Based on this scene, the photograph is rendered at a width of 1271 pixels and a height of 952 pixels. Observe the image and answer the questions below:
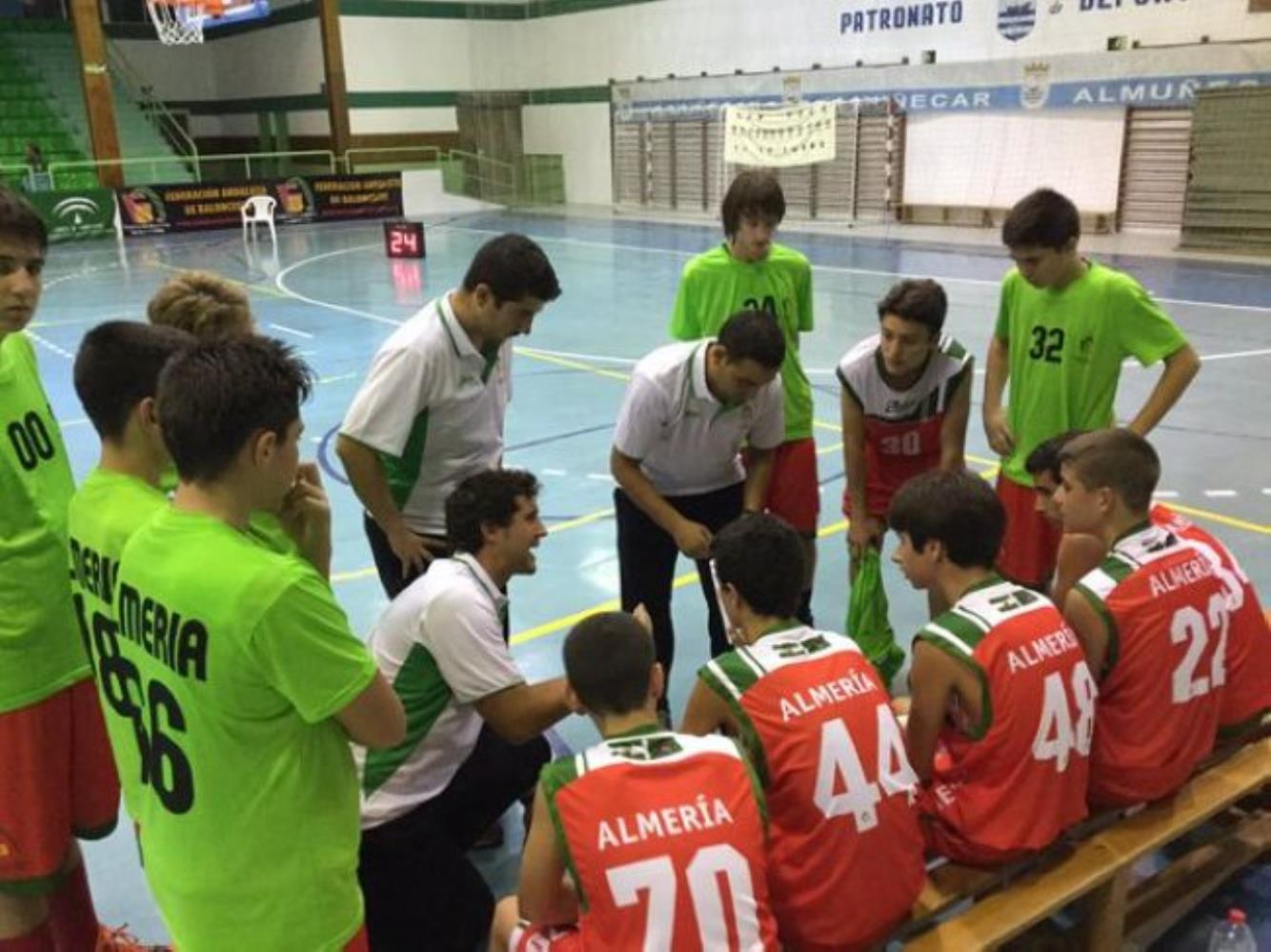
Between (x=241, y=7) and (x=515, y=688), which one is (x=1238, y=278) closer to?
(x=515, y=688)

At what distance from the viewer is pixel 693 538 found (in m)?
3.84

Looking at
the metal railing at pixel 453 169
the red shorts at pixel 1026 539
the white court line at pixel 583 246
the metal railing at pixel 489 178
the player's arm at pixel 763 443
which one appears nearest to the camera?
the player's arm at pixel 763 443

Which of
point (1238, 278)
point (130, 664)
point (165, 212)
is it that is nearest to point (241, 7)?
point (165, 212)

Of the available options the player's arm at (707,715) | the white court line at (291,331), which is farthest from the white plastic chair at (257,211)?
the player's arm at (707,715)

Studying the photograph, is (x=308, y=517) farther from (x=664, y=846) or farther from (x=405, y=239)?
(x=405, y=239)

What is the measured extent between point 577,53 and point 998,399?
28.8 m

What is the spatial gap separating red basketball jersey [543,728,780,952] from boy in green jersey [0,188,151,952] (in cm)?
132

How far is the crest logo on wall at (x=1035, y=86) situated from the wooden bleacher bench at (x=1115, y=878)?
19348 millimetres

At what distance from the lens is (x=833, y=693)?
7.81 ft

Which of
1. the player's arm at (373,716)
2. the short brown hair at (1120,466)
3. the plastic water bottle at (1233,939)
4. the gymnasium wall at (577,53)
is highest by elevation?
the gymnasium wall at (577,53)

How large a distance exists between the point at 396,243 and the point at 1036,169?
12315 millimetres

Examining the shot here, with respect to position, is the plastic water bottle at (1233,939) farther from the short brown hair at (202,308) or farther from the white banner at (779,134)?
the white banner at (779,134)

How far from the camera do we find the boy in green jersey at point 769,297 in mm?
4492

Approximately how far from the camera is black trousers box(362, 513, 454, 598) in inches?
147
